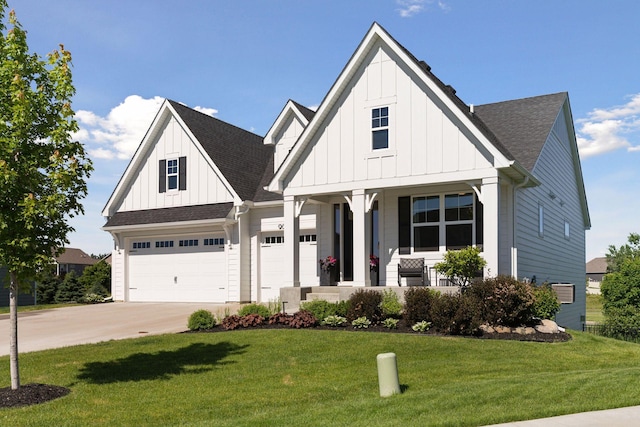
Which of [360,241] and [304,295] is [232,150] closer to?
[304,295]

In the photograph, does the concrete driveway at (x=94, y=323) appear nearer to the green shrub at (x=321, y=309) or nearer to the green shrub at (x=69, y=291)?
the green shrub at (x=321, y=309)

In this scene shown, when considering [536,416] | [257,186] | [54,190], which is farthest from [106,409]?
[257,186]

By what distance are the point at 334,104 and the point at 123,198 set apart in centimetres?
1164

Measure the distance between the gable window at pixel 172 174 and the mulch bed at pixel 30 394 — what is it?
14.8 metres

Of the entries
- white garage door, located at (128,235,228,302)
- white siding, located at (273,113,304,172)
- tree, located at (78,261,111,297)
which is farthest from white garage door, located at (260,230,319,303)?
tree, located at (78,261,111,297)

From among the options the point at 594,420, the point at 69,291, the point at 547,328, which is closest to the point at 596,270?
the point at 69,291

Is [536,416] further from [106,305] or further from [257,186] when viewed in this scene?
[106,305]

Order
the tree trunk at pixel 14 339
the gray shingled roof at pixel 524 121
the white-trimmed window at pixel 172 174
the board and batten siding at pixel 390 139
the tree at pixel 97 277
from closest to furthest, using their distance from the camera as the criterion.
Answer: the tree trunk at pixel 14 339 < the board and batten siding at pixel 390 139 < the gray shingled roof at pixel 524 121 < the white-trimmed window at pixel 172 174 < the tree at pixel 97 277

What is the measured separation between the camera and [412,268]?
688 inches

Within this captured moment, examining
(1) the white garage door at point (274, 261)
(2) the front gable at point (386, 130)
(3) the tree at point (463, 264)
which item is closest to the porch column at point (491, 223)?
(3) the tree at point (463, 264)

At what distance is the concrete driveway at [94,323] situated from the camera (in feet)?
47.5

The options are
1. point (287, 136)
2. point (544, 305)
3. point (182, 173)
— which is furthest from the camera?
point (182, 173)

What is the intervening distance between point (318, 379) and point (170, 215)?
15136 millimetres

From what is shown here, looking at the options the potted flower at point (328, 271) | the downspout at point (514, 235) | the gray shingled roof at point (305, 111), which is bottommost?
the potted flower at point (328, 271)
